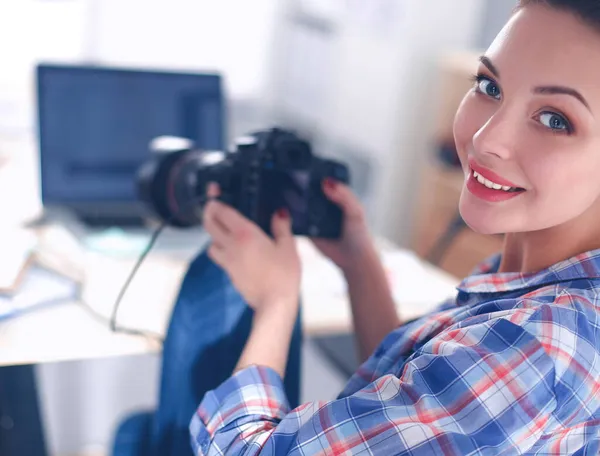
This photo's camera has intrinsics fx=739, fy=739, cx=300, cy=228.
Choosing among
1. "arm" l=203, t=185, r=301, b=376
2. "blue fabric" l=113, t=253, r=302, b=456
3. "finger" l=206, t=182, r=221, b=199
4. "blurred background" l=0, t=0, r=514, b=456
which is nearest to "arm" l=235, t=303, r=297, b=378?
"arm" l=203, t=185, r=301, b=376

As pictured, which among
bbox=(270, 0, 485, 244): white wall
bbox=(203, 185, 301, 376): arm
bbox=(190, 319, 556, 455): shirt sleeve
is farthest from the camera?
bbox=(270, 0, 485, 244): white wall

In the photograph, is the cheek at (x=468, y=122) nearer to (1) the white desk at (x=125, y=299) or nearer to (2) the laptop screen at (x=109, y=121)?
(1) the white desk at (x=125, y=299)

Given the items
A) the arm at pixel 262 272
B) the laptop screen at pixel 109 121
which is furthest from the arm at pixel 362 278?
the laptop screen at pixel 109 121

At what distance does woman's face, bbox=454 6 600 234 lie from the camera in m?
0.66

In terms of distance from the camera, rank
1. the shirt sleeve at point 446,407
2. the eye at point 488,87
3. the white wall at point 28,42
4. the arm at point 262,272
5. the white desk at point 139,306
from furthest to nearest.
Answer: the white wall at point 28,42, the white desk at point 139,306, the arm at point 262,272, the eye at point 488,87, the shirt sleeve at point 446,407

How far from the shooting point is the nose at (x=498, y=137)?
0.69 metres

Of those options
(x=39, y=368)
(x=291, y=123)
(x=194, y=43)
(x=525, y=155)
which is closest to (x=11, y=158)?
(x=39, y=368)

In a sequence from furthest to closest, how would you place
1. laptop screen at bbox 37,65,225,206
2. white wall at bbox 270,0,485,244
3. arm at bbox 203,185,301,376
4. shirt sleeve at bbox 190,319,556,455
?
white wall at bbox 270,0,485,244 → laptop screen at bbox 37,65,225,206 → arm at bbox 203,185,301,376 → shirt sleeve at bbox 190,319,556,455

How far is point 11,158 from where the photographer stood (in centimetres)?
193

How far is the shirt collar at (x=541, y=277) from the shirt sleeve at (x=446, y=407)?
0.10 m

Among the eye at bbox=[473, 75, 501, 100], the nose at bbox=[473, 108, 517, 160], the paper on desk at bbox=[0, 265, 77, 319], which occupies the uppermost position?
the eye at bbox=[473, 75, 501, 100]

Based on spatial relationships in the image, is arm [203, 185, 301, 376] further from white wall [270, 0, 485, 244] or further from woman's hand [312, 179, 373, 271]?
white wall [270, 0, 485, 244]

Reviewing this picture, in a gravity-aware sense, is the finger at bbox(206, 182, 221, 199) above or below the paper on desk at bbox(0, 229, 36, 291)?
above

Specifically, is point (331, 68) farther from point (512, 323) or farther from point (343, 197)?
point (512, 323)
